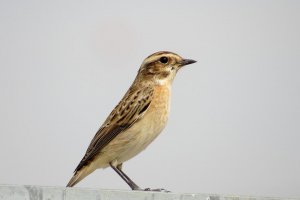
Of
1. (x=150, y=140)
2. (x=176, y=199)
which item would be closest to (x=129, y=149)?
(x=150, y=140)

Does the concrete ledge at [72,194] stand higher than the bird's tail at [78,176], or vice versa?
the concrete ledge at [72,194]

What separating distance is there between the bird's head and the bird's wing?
311 millimetres

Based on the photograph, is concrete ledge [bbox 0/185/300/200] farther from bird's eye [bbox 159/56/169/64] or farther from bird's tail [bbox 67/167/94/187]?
bird's eye [bbox 159/56/169/64]

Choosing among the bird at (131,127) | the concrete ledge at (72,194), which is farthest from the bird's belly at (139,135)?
the concrete ledge at (72,194)

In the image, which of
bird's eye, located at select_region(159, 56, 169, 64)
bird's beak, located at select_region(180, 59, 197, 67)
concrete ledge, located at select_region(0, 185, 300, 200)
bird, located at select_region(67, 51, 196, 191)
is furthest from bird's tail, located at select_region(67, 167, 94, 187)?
concrete ledge, located at select_region(0, 185, 300, 200)

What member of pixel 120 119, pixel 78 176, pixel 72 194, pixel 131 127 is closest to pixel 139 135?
pixel 131 127

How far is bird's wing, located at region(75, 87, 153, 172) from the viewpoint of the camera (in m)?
8.20

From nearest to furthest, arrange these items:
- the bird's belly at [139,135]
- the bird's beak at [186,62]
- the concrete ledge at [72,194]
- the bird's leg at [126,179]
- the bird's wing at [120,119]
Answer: the concrete ledge at [72,194], the bird's belly at [139,135], the bird's wing at [120,119], the bird's leg at [126,179], the bird's beak at [186,62]

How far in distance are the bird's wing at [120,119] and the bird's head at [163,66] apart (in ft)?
1.02

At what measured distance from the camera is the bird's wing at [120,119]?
820 centimetres

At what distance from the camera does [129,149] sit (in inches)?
321

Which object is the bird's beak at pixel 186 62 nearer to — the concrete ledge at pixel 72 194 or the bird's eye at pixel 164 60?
the bird's eye at pixel 164 60

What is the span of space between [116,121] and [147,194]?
15.3 feet

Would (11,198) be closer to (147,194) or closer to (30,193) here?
(30,193)
